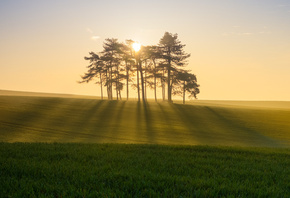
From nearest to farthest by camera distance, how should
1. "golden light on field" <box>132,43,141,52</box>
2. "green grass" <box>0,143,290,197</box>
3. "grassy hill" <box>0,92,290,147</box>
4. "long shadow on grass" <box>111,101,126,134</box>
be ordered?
"green grass" <box>0,143,290,197</box>, "grassy hill" <box>0,92,290,147</box>, "long shadow on grass" <box>111,101,126,134</box>, "golden light on field" <box>132,43,141,52</box>

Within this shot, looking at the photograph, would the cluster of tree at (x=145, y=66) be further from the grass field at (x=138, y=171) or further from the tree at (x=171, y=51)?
the grass field at (x=138, y=171)

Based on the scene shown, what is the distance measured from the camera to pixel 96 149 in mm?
10703

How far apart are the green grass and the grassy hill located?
1312cm

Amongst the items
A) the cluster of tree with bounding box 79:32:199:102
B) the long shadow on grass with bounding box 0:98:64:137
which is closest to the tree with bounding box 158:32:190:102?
the cluster of tree with bounding box 79:32:199:102

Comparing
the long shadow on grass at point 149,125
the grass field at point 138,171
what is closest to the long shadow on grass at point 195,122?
the long shadow on grass at point 149,125

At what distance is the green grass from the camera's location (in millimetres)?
5719

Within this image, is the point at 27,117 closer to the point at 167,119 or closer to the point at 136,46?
the point at 167,119

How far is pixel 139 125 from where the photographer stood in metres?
33.9

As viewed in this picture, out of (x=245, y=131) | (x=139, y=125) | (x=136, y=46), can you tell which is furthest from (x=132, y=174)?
(x=136, y=46)

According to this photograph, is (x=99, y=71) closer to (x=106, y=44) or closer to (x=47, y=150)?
(x=106, y=44)

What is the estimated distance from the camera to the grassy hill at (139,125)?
82.9 ft

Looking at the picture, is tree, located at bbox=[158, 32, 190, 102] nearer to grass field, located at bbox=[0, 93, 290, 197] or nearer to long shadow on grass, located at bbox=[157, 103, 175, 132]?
long shadow on grass, located at bbox=[157, 103, 175, 132]

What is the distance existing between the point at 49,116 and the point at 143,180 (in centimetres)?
3281

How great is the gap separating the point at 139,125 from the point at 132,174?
27.1m
